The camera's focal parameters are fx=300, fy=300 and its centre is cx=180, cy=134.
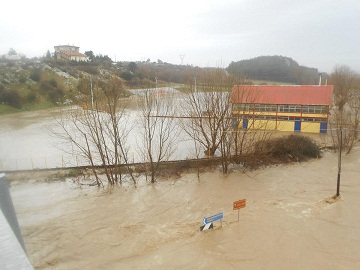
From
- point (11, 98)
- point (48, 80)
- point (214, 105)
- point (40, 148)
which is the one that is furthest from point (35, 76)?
point (214, 105)

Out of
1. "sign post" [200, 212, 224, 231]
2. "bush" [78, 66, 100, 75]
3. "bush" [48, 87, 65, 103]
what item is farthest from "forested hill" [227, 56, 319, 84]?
"sign post" [200, 212, 224, 231]

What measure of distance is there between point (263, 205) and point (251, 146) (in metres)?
7.35

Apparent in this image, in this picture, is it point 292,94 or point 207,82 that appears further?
point 292,94

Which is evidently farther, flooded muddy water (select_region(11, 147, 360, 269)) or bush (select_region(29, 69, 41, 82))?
bush (select_region(29, 69, 41, 82))

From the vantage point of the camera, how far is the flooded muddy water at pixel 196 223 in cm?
1122

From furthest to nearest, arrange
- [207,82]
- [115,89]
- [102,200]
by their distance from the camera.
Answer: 1. [207,82]
2. [115,89]
3. [102,200]

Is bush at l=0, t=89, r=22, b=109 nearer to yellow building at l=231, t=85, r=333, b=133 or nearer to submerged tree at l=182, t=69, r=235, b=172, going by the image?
submerged tree at l=182, t=69, r=235, b=172

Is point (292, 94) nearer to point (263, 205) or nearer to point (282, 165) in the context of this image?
point (282, 165)

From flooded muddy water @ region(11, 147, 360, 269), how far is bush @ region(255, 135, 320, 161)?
2753 millimetres

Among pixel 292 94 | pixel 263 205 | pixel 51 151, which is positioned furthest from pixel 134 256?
pixel 292 94

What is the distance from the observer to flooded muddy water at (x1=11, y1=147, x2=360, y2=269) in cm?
1122

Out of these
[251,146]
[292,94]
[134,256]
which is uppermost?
[292,94]

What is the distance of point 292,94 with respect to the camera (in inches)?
1288

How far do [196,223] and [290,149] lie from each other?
12600mm
